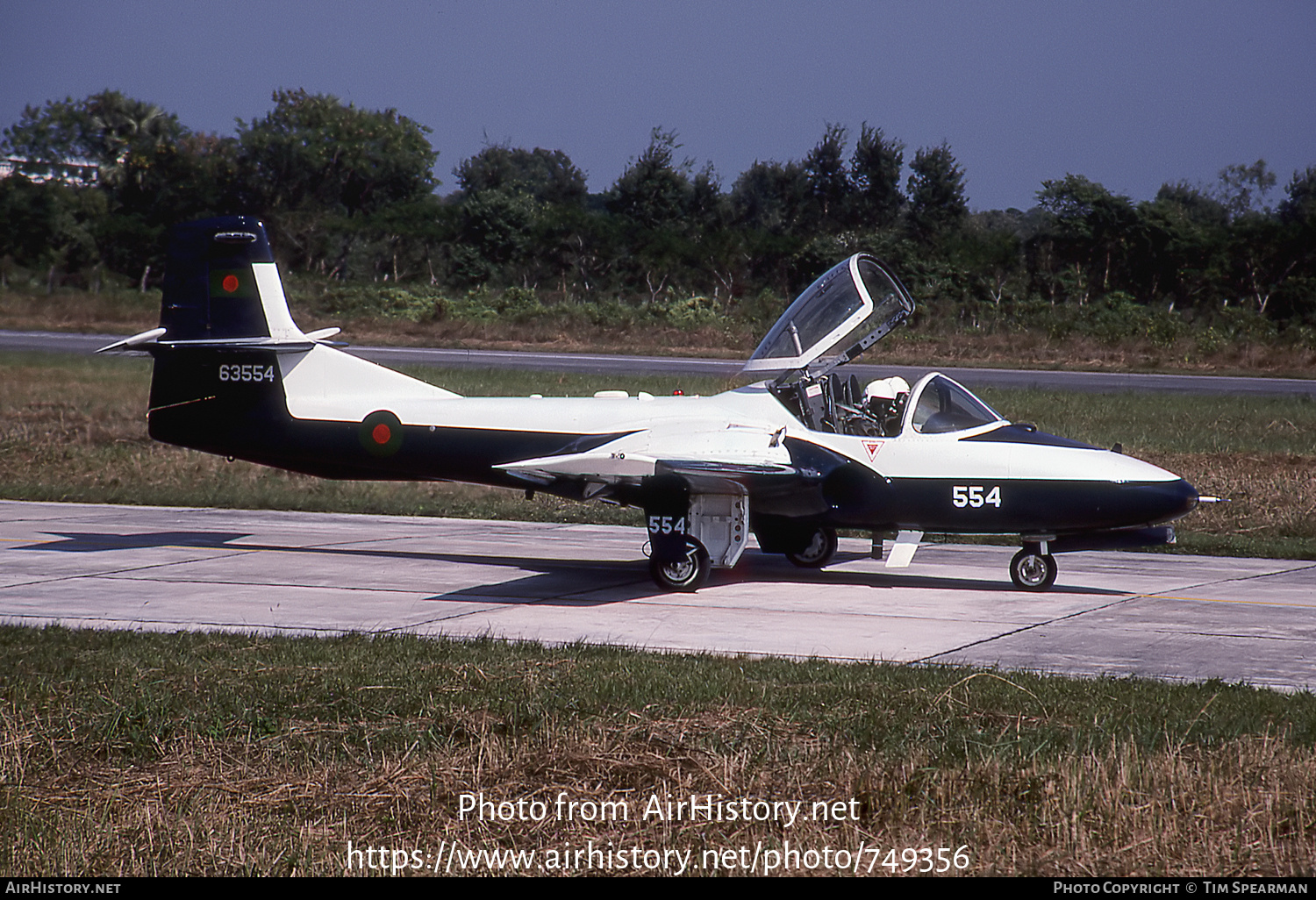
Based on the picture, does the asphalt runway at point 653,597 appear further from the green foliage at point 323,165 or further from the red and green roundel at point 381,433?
the green foliage at point 323,165

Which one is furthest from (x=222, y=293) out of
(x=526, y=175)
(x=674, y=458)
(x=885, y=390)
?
(x=526, y=175)

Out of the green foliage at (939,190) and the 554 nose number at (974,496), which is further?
the green foliage at (939,190)

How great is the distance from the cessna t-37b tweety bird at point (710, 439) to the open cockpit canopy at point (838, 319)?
0.02m

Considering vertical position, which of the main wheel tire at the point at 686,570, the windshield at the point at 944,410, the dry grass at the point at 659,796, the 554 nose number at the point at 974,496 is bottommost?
the dry grass at the point at 659,796

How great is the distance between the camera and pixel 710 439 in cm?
1299

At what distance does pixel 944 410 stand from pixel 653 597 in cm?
358

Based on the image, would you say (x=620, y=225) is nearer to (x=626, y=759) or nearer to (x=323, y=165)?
(x=323, y=165)

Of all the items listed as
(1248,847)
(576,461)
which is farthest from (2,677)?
(1248,847)

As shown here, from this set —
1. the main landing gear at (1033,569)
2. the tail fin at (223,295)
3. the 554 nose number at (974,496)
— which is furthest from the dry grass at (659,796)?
the tail fin at (223,295)

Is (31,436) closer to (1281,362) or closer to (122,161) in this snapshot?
(1281,362)

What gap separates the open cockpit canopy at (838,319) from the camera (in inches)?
523

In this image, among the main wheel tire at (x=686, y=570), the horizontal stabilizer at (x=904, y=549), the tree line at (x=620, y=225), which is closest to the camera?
the horizontal stabilizer at (x=904, y=549)

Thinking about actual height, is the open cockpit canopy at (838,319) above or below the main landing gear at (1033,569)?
above

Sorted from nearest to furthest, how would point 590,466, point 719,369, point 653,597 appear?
1. point 590,466
2. point 653,597
3. point 719,369
